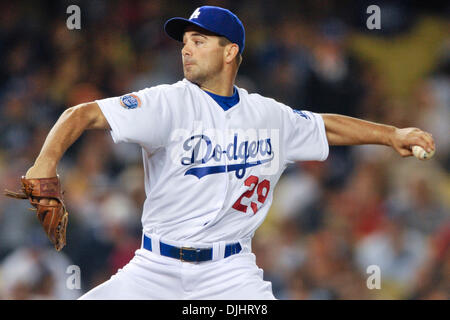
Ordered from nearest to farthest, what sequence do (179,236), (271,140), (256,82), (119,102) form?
(119,102)
(179,236)
(271,140)
(256,82)

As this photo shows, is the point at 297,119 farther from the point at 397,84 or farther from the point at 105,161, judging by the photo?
the point at 397,84

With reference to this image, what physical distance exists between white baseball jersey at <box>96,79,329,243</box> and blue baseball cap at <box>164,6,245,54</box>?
235 mm

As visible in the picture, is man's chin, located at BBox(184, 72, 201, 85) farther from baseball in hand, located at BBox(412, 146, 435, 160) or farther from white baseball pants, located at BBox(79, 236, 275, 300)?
baseball in hand, located at BBox(412, 146, 435, 160)

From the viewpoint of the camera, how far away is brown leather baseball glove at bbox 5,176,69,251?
2057mm

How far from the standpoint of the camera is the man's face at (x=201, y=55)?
2490 mm

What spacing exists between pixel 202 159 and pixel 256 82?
2702 millimetres

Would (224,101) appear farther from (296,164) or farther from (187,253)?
(296,164)

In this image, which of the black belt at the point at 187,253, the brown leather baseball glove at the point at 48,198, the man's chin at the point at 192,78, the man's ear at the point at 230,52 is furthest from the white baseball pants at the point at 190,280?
the man's ear at the point at 230,52

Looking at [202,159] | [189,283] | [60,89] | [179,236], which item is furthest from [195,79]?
[60,89]

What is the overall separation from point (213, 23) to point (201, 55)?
132 mm

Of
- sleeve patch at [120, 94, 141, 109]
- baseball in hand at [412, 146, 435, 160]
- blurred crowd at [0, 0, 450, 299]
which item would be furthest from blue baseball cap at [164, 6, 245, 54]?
blurred crowd at [0, 0, 450, 299]

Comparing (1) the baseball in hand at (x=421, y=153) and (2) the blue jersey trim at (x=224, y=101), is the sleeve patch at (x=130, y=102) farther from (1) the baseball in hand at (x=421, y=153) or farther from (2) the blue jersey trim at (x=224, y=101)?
(1) the baseball in hand at (x=421, y=153)

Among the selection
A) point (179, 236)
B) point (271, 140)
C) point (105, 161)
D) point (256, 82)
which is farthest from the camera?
point (256, 82)

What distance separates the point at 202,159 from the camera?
236 centimetres
